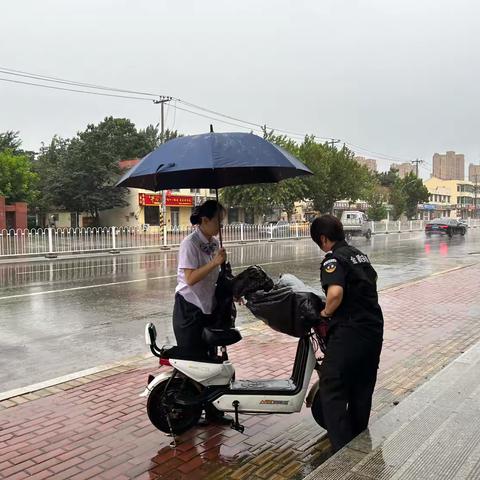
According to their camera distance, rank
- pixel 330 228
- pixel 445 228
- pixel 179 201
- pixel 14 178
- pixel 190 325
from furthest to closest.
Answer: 1. pixel 179 201
2. pixel 445 228
3. pixel 14 178
4. pixel 190 325
5. pixel 330 228

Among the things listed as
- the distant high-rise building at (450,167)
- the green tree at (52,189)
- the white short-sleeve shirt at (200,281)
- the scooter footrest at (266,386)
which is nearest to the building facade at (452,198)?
the distant high-rise building at (450,167)

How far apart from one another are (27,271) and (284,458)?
537 inches

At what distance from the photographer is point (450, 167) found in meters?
118

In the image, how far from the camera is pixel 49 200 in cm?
4550

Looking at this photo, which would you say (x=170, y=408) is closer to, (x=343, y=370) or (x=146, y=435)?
(x=146, y=435)

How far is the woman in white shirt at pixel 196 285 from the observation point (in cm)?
366

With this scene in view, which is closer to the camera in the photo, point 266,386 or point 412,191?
point 266,386

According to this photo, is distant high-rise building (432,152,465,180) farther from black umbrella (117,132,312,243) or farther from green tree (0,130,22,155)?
black umbrella (117,132,312,243)

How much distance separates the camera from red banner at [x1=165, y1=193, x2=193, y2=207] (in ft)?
148

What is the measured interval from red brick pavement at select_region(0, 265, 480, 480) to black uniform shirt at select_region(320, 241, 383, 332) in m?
0.99

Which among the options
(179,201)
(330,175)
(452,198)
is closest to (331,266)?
(330,175)

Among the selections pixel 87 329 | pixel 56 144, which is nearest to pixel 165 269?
pixel 87 329

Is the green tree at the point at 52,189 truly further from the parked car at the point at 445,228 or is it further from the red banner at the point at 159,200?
the parked car at the point at 445,228

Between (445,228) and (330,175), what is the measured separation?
9.12m
